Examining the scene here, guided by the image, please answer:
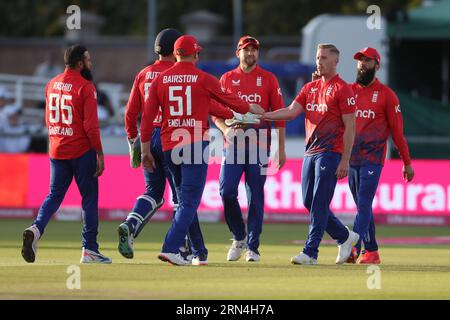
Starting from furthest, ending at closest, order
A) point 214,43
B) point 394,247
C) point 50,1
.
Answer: point 50,1 < point 214,43 < point 394,247

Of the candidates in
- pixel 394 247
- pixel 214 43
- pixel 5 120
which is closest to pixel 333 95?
pixel 394 247

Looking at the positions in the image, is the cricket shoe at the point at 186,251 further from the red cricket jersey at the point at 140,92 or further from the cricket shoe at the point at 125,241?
the red cricket jersey at the point at 140,92

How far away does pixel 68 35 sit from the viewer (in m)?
55.5

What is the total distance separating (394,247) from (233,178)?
4.01 metres

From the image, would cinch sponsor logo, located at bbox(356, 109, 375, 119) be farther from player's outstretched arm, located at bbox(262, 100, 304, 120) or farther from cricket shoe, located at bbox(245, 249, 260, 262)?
cricket shoe, located at bbox(245, 249, 260, 262)

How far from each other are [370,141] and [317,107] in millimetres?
1052

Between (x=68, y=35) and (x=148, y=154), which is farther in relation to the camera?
(x=68, y=35)

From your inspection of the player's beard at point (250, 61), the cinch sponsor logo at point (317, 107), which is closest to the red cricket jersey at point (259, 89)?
the player's beard at point (250, 61)

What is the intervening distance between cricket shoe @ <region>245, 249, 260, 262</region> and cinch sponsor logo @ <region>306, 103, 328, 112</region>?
1927mm

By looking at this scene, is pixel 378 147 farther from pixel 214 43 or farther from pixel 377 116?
pixel 214 43

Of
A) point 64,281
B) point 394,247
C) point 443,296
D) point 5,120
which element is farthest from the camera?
point 5,120

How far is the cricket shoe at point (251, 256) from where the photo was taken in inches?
669

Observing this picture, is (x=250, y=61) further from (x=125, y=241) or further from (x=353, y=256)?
(x=125, y=241)

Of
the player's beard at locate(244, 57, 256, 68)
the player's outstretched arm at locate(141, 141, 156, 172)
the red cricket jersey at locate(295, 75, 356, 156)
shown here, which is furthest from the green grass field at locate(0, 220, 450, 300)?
the player's beard at locate(244, 57, 256, 68)
